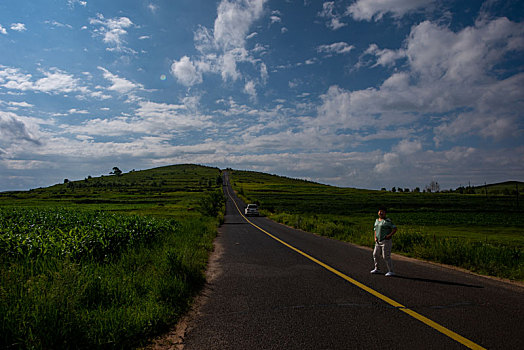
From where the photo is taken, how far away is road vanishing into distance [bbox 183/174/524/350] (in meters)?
3.65

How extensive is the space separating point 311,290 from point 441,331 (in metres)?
2.45

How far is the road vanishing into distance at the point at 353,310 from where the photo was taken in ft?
12.0

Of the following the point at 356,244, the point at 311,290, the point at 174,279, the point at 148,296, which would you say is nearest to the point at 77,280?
the point at 148,296

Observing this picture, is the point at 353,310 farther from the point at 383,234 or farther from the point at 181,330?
the point at 383,234

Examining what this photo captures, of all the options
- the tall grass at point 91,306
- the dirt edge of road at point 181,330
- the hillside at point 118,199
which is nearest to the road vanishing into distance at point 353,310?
the dirt edge of road at point 181,330

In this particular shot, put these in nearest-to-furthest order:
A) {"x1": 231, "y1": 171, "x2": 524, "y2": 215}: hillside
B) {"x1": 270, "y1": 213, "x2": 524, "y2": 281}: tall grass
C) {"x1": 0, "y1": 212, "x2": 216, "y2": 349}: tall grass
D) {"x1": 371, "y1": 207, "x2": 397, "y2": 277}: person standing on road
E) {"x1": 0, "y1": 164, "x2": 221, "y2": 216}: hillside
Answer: {"x1": 0, "y1": 212, "x2": 216, "y2": 349}: tall grass → {"x1": 371, "y1": 207, "x2": 397, "y2": 277}: person standing on road → {"x1": 270, "y1": 213, "x2": 524, "y2": 281}: tall grass → {"x1": 0, "y1": 164, "x2": 221, "y2": 216}: hillside → {"x1": 231, "y1": 171, "x2": 524, "y2": 215}: hillside

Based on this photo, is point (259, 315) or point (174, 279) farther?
point (174, 279)

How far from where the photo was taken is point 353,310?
4.73m

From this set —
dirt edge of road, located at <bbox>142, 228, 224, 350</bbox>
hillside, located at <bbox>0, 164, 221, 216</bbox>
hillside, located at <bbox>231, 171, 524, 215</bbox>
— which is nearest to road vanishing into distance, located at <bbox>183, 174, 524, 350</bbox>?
dirt edge of road, located at <bbox>142, 228, 224, 350</bbox>

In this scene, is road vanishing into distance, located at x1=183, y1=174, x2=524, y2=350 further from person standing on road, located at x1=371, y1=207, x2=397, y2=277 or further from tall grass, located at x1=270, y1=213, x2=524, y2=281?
tall grass, located at x1=270, y1=213, x2=524, y2=281

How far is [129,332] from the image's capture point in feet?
12.2

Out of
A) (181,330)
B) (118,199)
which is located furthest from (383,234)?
(118,199)

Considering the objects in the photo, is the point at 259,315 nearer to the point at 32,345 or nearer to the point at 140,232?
the point at 32,345

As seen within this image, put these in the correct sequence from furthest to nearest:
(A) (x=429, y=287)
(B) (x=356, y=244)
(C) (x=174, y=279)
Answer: (B) (x=356, y=244) < (A) (x=429, y=287) < (C) (x=174, y=279)
